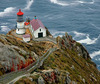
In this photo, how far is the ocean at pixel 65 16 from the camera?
12649 cm

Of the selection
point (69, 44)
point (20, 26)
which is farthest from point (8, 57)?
point (20, 26)

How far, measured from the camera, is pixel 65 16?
15875 cm

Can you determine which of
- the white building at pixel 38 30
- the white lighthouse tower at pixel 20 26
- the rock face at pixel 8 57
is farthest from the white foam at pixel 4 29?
the rock face at pixel 8 57

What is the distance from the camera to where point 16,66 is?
1613 inches

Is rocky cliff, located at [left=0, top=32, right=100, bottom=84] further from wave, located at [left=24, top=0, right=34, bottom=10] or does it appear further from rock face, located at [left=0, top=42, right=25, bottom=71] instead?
wave, located at [left=24, top=0, right=34, bottom=10]

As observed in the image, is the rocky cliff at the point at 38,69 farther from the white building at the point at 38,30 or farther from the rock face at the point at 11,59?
the white building at the point at 38,30

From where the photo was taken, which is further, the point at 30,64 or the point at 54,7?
the point at 54,7

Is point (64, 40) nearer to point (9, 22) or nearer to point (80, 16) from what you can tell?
point (9, 22)

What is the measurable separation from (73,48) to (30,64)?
36470mm

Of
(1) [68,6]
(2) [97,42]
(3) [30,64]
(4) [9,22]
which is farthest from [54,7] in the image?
(3) [30,64]

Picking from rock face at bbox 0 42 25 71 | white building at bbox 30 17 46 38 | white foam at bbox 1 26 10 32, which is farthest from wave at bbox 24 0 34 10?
rock face at bbox 0 42 25 71

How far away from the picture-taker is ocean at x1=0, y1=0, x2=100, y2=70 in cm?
12649

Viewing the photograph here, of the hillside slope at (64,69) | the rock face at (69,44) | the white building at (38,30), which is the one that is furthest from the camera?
the white building at (38,30)

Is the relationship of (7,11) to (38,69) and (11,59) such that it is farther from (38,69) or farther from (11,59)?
(11,59)
